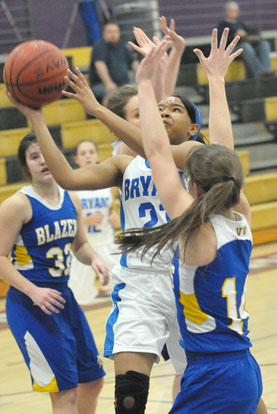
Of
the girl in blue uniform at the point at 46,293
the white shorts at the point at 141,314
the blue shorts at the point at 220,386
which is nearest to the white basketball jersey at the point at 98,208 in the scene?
the girl in blue uniform at the point at 46,293

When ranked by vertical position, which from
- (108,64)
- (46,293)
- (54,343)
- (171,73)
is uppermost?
(171,73)

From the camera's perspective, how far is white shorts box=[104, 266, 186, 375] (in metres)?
3.30

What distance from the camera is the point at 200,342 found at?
105 inches

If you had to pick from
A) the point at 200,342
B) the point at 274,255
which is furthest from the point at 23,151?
the point at 274,255

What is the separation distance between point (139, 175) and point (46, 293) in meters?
0.71

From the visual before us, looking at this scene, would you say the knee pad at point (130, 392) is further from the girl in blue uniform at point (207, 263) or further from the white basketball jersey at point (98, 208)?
the white basketball jersey at point (98, 208)

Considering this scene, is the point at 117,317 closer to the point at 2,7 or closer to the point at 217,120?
the point at 217,120

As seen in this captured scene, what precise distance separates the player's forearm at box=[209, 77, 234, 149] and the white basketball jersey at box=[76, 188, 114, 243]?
167 inches

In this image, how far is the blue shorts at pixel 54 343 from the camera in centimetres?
366

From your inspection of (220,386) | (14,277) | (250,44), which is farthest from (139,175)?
(250,44)

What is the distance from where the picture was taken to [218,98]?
3129 mm

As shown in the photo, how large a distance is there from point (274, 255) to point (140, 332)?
5.76 m

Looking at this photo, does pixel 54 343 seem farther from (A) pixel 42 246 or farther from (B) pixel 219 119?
(B) pixel 219 119

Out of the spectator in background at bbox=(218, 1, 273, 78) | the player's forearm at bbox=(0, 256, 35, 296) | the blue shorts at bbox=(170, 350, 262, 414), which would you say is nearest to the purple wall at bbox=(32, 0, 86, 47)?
the spectator in background at bbox=(218, 1, 273, 78)
